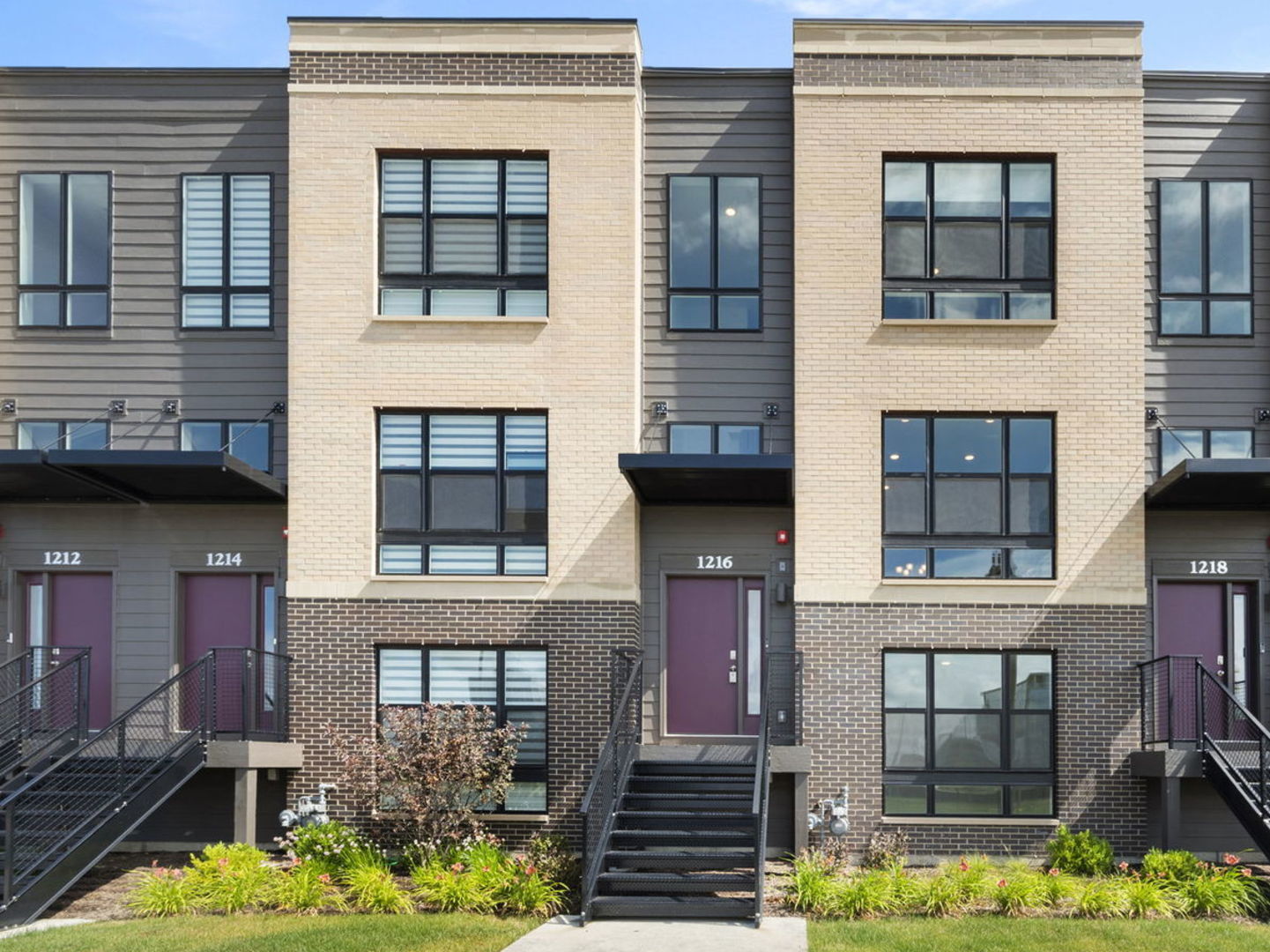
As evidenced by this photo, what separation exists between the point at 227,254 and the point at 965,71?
8939 millimetres

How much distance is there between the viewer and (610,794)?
15703 millimetres

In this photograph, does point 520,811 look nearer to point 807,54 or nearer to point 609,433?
point 609,433

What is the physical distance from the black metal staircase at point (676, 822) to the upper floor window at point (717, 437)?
2488 mm

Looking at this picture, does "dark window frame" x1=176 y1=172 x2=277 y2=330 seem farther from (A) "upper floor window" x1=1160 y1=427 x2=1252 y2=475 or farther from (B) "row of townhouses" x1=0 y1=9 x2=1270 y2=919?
(A) "upper floor window" x1=1160 y1=427 x2=1252 y2=475

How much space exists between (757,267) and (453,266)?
359cm

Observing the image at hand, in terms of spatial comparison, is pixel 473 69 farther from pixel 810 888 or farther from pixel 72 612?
pixel 810 888

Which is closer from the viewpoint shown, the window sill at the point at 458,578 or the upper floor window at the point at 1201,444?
the window sill at the point at 458,578

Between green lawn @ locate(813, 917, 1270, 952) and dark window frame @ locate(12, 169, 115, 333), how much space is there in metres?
11.0

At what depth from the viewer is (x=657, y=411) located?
723 inches

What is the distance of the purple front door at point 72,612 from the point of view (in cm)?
1866

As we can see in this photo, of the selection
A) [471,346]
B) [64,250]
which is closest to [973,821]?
[471,346]

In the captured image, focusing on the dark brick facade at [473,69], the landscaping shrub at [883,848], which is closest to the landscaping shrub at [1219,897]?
the landscaping shrub at [883,848]

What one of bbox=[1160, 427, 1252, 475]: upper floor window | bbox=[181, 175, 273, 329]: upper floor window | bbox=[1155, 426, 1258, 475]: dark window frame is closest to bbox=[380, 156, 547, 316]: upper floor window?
bbox=[181, 175, 273, 329]: upper floor window

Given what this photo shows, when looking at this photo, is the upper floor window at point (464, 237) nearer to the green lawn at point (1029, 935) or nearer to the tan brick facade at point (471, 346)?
the tan brick facade at point (471, 346)
